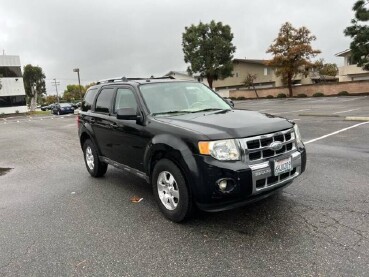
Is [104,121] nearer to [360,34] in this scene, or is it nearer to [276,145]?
[276,145]

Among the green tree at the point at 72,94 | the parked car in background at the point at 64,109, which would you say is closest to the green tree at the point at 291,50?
the parked car in background at the point at 64,109

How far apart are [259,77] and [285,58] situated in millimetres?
16562

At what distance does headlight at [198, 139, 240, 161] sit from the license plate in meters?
0.50

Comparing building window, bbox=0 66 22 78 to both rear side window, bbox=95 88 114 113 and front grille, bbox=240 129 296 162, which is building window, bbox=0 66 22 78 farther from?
front grille, bbox=240 129 296 162

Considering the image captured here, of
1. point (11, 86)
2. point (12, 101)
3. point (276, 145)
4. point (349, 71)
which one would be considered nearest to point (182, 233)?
point (276, 145)

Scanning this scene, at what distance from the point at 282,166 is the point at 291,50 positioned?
1515 inches

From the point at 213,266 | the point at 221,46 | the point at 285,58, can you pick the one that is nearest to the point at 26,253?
the point at 213,266

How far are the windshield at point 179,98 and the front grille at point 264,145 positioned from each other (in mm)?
1257

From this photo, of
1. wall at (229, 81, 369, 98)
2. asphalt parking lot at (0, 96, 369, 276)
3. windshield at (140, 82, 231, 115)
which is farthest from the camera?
wall at (229, 81, 369, 98)

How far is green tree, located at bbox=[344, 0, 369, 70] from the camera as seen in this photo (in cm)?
3091

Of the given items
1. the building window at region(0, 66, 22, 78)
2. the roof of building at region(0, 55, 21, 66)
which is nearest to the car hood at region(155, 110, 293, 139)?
the building window at region(0, 66, 22, 78)

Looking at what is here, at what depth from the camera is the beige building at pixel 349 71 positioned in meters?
44.6

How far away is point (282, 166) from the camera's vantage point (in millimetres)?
3803

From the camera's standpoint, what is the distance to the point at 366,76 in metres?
44.5
